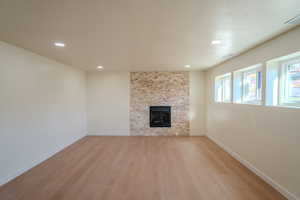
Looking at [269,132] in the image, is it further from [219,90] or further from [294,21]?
[219,90]

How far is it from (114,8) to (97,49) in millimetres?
1526

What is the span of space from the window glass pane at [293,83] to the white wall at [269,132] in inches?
10.2

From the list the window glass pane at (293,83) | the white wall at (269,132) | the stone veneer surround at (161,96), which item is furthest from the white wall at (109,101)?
the window glass pane at (293,83)

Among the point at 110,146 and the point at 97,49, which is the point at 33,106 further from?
the point at 110,146

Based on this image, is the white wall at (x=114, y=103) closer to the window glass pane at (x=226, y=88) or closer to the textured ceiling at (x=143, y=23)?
the window glass pane at (x=226, y=88)

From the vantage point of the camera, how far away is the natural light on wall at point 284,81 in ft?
7.21

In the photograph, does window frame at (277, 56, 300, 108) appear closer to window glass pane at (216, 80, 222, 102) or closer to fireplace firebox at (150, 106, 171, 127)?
window glass pane at (216, 80, 222, 102)

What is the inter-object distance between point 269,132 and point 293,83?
84cm

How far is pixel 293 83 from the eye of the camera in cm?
225

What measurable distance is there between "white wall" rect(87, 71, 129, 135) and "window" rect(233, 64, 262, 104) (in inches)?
138

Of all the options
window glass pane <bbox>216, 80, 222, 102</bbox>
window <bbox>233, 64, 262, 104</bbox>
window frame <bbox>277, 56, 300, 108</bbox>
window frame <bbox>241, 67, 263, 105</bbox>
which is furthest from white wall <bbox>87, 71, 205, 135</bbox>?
window frame <bbox>277, 56, 300, 108</bbox>

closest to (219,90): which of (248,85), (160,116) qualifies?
(248,85)

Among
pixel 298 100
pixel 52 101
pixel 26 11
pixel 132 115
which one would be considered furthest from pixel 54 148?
pixel 298 100

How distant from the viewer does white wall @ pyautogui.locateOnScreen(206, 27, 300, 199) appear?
2047mm
